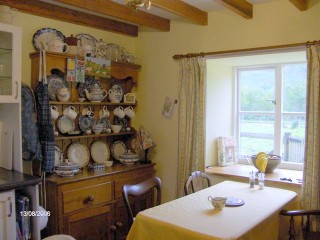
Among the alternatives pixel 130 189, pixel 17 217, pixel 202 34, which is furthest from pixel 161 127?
pixel 17 217

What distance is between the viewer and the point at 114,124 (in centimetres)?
355

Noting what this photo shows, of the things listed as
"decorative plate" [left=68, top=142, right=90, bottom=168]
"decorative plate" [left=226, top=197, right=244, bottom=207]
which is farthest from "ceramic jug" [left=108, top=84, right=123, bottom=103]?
"decorative plate" [left=226, top=197, right=244, bottom=207]

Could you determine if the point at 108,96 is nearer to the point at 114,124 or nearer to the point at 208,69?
the point at 114,124

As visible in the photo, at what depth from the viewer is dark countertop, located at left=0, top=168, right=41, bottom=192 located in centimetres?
213

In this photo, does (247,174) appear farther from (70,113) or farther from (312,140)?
(70,113)

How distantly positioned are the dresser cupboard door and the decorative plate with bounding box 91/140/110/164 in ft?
1.85

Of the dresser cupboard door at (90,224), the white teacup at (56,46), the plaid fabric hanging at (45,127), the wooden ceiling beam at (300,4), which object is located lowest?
the dresser cupboard door at (90,224)

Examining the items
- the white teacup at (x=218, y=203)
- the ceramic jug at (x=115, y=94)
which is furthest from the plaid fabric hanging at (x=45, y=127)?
the white teacup at (x=218, y=203)

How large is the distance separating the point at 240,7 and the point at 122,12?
3.47 ft

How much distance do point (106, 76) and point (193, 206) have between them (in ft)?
5.52

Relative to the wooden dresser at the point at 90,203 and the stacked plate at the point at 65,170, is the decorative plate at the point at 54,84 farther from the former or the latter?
the wooden dresser at the point at 90,203

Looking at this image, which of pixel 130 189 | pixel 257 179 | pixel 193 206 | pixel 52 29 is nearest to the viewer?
pixel 193 206

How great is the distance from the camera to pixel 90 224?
2.90 metres

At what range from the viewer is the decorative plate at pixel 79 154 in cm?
317
